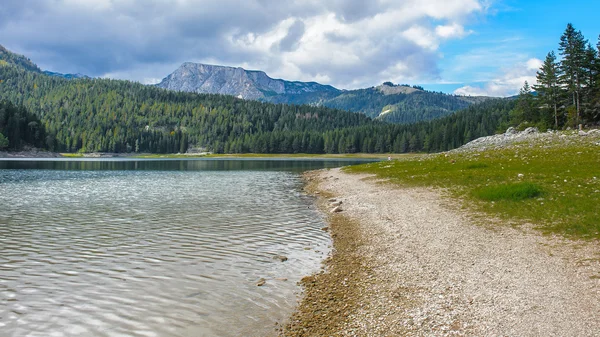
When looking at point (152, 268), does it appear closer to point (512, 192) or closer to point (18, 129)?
point (512, 192)

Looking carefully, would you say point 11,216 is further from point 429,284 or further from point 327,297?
point 429,284

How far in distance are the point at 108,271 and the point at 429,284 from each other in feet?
39.7

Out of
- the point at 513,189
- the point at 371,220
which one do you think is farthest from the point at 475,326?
the point at 513,189

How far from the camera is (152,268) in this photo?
15.1 meters

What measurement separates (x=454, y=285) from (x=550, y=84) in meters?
101

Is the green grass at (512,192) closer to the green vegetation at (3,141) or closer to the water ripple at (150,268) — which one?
the water ripple at (150,268)

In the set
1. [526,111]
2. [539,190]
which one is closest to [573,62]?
[526,111]

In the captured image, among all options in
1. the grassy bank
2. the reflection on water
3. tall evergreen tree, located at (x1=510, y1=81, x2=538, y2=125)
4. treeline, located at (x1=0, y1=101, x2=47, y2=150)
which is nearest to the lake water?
the grassy bank

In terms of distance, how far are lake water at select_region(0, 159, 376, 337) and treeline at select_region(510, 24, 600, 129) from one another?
251 feet

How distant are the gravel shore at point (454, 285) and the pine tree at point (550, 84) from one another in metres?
87.4

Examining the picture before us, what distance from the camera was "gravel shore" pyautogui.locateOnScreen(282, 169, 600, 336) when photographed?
8.95 m

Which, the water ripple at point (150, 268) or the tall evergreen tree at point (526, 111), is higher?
the tall evergreen tree at point (526, 111)

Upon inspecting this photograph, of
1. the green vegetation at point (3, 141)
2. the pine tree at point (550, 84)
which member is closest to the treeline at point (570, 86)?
the pine tree at point (550, 84)

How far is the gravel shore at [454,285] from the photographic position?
8.95 m
